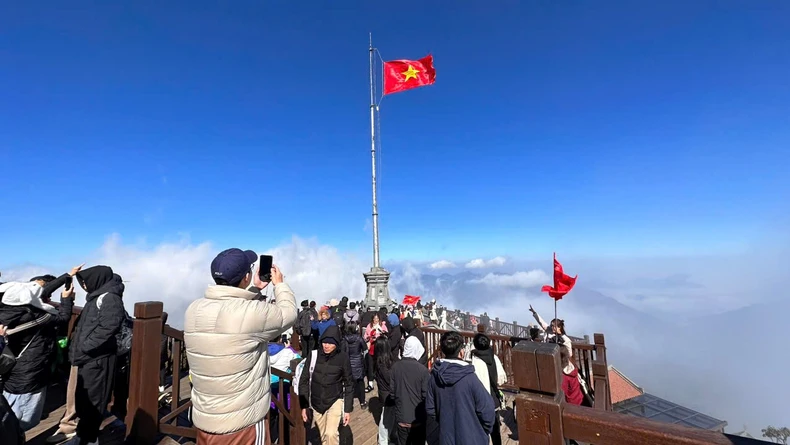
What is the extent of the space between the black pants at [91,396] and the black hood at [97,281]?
32.7 inches

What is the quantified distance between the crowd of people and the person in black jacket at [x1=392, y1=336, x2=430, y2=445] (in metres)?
0.01

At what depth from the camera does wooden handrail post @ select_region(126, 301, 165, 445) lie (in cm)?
379

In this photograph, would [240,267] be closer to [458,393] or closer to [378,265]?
[458,393]

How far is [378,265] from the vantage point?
52.3 ft

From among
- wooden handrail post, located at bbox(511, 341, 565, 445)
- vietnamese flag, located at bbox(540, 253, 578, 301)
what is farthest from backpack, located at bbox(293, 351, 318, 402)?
vietnamese flag, located at bbox(540, 253, 578, 301)

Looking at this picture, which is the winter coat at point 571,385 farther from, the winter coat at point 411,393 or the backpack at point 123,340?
the backpack at point 123,340

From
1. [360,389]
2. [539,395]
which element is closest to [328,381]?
[360,389]

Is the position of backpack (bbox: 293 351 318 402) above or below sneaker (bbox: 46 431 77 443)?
above

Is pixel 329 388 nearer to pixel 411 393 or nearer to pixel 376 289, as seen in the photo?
pixel 411 393

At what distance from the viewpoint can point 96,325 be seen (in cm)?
395

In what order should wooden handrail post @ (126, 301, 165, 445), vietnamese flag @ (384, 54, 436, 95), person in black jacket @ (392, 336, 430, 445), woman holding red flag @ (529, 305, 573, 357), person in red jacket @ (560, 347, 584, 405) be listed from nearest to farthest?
wooden handrail post @ (126, 301, 165, 445)
person in black jacket @ (392, 336, 430, 445)
person in red jacket @ (560, 347, 584, 405)
woman holding red flag @ (529, 305, 573, 357)
vietnamese flag @ (384, 54, 436, 95)

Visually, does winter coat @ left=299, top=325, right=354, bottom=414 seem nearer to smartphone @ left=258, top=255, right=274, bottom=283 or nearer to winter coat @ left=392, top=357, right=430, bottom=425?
winter coat @ left=392, top=357, right=430, bottom=425

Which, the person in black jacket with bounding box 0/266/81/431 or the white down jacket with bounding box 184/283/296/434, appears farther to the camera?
the person in black jacket with bounding box 0/266/81/431

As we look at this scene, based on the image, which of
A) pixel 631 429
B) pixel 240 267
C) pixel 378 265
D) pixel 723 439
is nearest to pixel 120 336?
pixel 240 267
